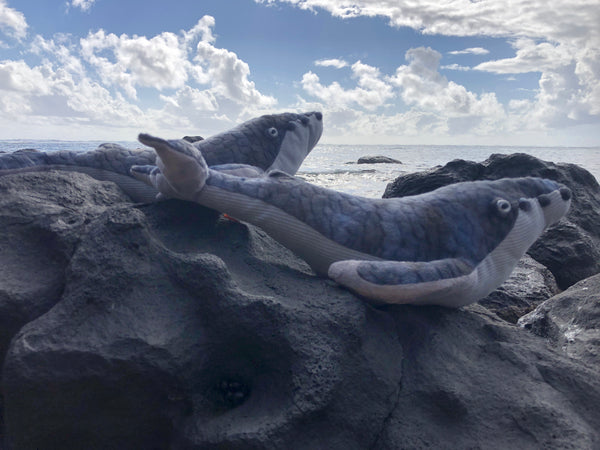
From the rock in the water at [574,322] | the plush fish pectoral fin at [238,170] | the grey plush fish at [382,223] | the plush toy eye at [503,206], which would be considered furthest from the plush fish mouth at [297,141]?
the rock in the water at [574,322]

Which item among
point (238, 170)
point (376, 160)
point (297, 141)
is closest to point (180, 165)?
point (238, 170)

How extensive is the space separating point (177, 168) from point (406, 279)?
122 cm

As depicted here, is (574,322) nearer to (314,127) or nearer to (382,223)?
(382,223)

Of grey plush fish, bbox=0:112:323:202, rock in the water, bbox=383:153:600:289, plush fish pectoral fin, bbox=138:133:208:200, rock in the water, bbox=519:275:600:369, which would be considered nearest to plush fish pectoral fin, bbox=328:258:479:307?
plush fish pectoral fin, bbox=138:133:208:200

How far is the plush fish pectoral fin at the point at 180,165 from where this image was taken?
85.5 inches

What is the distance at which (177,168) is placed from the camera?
230cm

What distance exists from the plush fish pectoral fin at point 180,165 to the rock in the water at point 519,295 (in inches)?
94.5

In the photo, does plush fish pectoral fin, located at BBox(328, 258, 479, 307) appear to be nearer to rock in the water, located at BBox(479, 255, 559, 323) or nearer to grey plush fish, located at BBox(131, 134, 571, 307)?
grey plush fish, located at BBox(131, 134, 571, 307)

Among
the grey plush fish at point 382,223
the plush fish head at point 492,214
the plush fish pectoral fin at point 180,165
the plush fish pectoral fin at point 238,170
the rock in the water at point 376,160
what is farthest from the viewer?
the rock in the water at point 376,160

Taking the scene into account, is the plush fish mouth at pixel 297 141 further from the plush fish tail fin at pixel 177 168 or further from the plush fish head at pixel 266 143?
the plush fish tail fin at pixel 177 168

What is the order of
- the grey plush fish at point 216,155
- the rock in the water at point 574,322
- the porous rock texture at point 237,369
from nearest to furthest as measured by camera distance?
the porous rock texture at point 237,369 < the rock in the water at point 574,322 < the grey plush fish at point 216,155

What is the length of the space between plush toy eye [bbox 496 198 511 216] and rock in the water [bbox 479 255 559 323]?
1.27 m

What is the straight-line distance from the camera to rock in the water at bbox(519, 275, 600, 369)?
2721mm

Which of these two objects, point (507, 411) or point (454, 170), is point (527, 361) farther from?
point (454, 170)
